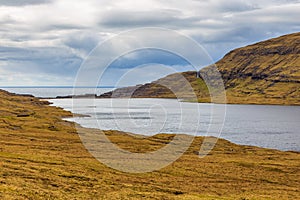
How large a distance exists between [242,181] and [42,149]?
46.4 metres

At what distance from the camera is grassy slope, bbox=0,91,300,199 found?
51469mm

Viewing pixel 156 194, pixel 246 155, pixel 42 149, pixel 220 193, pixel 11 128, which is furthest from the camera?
pixel 11 128

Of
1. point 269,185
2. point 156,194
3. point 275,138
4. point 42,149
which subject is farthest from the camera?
point 275,138

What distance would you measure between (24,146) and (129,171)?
3262 centimetres

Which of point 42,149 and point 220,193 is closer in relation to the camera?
point 220,193

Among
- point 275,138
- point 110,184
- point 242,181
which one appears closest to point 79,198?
point 110,184

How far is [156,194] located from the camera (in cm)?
5275

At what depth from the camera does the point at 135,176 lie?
66062 mm

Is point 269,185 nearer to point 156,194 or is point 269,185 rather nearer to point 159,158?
point 156,194

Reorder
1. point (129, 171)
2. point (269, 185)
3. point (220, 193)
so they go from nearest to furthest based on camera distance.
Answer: point (220, 193)
point (269, 185)
point (129, 171)

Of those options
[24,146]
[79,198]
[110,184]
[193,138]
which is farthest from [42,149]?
[193,138]

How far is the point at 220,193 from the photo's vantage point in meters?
56.9

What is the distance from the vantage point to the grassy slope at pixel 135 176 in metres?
51.5

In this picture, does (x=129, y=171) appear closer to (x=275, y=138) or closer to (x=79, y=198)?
(x=79, y=198)
